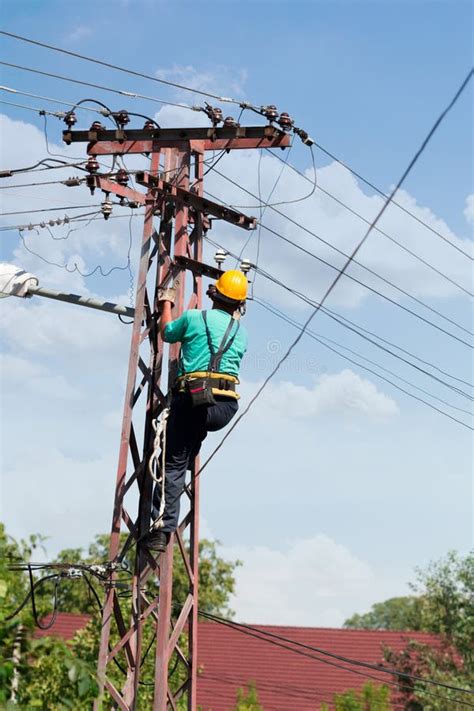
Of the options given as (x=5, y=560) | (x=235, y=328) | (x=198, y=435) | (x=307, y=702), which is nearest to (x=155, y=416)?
(x=198, y=435)

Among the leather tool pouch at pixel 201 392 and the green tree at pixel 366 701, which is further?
the green tree at pixel 366 701

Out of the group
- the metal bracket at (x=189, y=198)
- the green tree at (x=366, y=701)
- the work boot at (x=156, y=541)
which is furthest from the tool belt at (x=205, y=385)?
the green tree at (x=366, y=701)

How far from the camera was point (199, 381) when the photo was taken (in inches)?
361

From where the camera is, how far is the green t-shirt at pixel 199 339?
929cm

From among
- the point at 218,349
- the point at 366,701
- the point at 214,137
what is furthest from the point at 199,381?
the point at 366,701

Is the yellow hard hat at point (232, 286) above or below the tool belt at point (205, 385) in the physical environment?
above

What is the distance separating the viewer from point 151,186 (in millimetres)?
10312

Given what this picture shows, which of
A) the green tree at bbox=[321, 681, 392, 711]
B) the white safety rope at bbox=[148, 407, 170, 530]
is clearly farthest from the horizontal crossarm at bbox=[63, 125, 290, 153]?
the green tree at bbox=[321, 681, 392, 711]

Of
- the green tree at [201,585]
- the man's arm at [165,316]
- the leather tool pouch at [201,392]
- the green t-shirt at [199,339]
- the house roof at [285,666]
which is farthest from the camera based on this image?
the green tree at [201,585]

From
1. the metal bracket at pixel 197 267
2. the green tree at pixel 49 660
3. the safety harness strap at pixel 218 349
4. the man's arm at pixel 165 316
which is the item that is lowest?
the green tree at pixel 49 660

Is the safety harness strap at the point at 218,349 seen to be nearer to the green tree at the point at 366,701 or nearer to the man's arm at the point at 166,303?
the man's arm at the point at 166,303

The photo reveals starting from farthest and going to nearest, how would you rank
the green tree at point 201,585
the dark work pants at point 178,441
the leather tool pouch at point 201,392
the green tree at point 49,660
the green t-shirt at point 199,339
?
the green tree at point 201,585, the dark work pants at point 178,441, the green t-shirt at point 199,339, the leather tool pouch at point 201,392, the green tree at point 49,660

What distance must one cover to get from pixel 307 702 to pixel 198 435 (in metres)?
18.6

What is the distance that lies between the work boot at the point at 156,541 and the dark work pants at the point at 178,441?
5 cm
